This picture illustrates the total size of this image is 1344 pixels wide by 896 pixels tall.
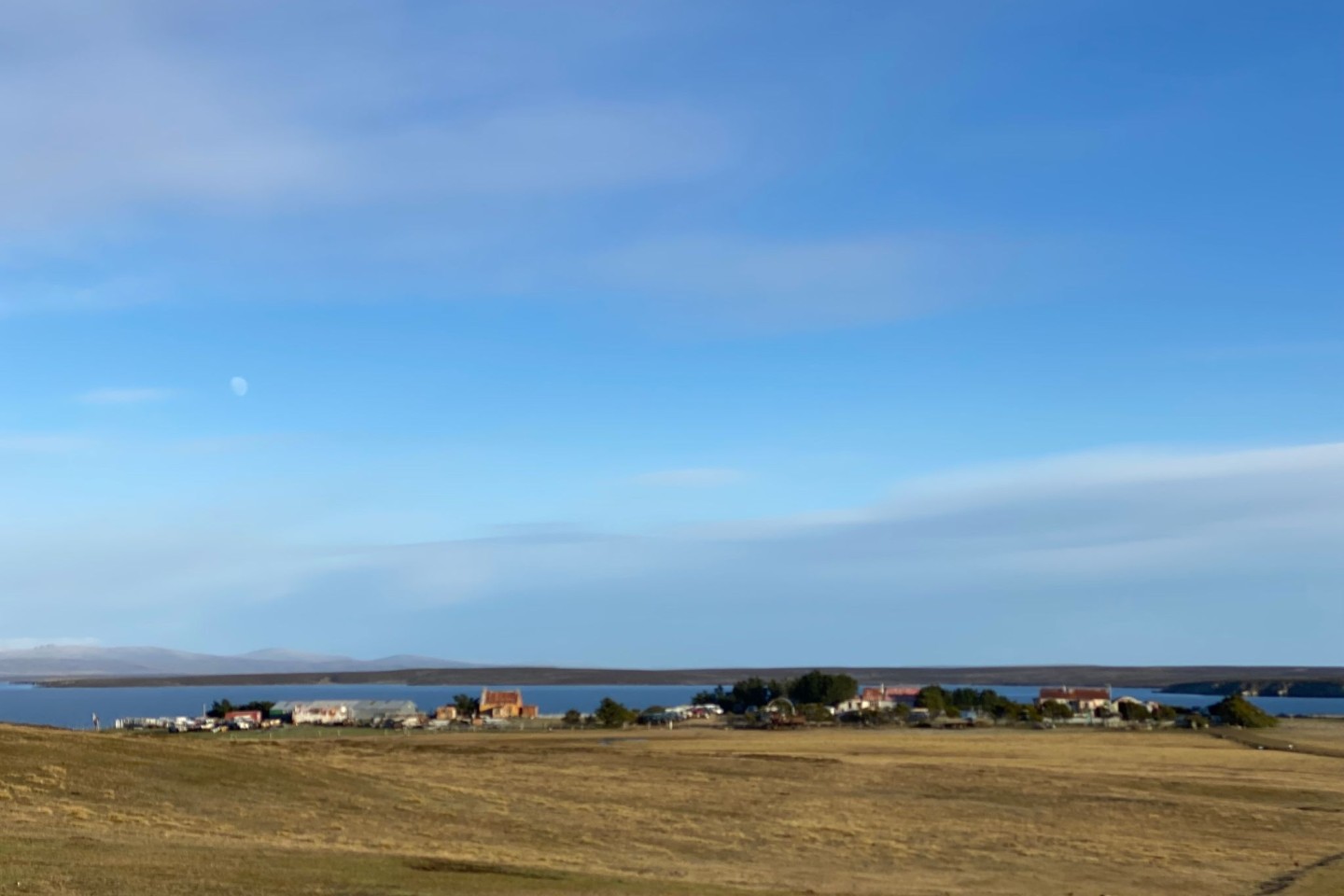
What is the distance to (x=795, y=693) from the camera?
164m

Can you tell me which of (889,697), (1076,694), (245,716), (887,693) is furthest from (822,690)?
(245,716)

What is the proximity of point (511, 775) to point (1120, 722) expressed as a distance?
92.2 metres

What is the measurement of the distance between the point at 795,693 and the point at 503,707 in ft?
123

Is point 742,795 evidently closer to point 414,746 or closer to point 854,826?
point 854,826

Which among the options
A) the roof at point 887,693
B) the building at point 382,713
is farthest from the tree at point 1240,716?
the building at point 382,713

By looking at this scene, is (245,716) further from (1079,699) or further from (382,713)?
(1079,699)

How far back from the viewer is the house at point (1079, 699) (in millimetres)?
146150

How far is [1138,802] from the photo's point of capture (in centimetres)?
4662

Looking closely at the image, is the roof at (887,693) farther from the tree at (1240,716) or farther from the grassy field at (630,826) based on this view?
the grassy field at (630,826)

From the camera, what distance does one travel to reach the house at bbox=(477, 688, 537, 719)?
14288 cm

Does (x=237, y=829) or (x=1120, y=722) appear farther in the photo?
(x=1120, y=722)

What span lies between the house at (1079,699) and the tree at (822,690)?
22573 mm

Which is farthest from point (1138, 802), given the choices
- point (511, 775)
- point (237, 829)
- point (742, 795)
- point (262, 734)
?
point (262, 734)

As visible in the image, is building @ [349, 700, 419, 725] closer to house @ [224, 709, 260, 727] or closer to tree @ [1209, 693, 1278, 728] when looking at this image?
house @ [224, 709, 260, 727]
